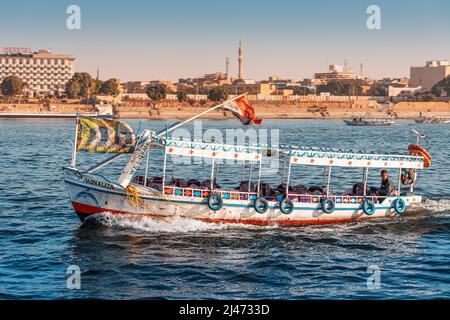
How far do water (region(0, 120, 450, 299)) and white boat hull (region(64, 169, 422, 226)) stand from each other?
40 cm

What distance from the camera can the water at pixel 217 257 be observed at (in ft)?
63.6

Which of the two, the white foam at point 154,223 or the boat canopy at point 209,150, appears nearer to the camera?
the boat canopy at point 209,150

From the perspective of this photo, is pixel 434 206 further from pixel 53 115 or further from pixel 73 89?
pixel 73 89

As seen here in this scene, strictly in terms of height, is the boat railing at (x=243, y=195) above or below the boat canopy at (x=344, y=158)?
below

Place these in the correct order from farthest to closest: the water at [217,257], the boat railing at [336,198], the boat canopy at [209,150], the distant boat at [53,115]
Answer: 1. the distant boat at [53,115]
2. the boat railing at [336,198]
3. the boat canopy at [209,150]
4. the water at [217,257]

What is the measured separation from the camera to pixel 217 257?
74.6ft

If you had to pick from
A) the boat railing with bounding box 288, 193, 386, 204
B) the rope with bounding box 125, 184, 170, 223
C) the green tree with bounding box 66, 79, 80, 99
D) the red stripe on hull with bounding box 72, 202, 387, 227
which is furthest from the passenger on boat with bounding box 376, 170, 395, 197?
the green tree with bounding box 66, 79, 80, 99

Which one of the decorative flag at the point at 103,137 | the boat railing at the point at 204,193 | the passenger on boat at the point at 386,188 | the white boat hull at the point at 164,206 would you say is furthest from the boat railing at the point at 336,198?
the decorative flag at the point at 103,137

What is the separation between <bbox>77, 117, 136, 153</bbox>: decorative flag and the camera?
2630 centimetres

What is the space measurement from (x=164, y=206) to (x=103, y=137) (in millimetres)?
3792

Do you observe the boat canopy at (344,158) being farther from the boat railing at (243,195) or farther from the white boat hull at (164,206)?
the white boat hull at (164,206)

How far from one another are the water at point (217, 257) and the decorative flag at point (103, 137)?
111 inches
